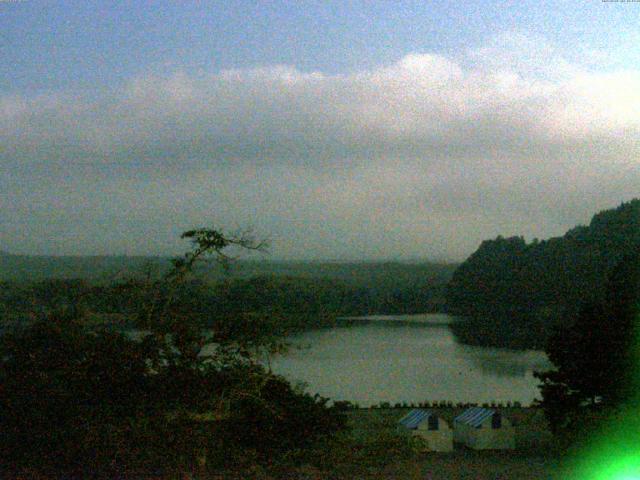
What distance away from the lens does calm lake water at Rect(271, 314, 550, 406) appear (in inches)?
749

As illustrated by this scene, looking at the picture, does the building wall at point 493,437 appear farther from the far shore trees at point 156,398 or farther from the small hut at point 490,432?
the far shore trees at point 156,398

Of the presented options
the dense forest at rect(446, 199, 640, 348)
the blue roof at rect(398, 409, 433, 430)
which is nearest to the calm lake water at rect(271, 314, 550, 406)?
the blue roof at rect(398, 409, 433, 430)

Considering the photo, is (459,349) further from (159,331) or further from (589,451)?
(159,331)

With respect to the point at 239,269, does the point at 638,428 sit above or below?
below

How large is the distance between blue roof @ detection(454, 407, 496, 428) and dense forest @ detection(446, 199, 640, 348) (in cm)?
2139

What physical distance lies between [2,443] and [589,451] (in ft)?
18.8

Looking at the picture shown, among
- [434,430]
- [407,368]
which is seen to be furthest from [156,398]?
[407,368]

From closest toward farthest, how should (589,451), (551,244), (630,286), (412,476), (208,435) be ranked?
(208,435), (412,476), (589,451), (630,286), (551,244)

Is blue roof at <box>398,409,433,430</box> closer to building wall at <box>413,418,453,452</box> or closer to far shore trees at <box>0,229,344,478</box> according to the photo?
building wall at <box>413,418,453,452</box>

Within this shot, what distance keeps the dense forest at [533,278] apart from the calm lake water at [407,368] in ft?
12.3

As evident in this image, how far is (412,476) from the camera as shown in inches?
256

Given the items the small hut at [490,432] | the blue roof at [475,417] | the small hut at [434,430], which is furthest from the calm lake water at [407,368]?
the small hut at [490,432]

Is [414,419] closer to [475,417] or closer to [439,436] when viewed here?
[439,436]

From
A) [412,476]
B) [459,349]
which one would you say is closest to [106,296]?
[412,476]
